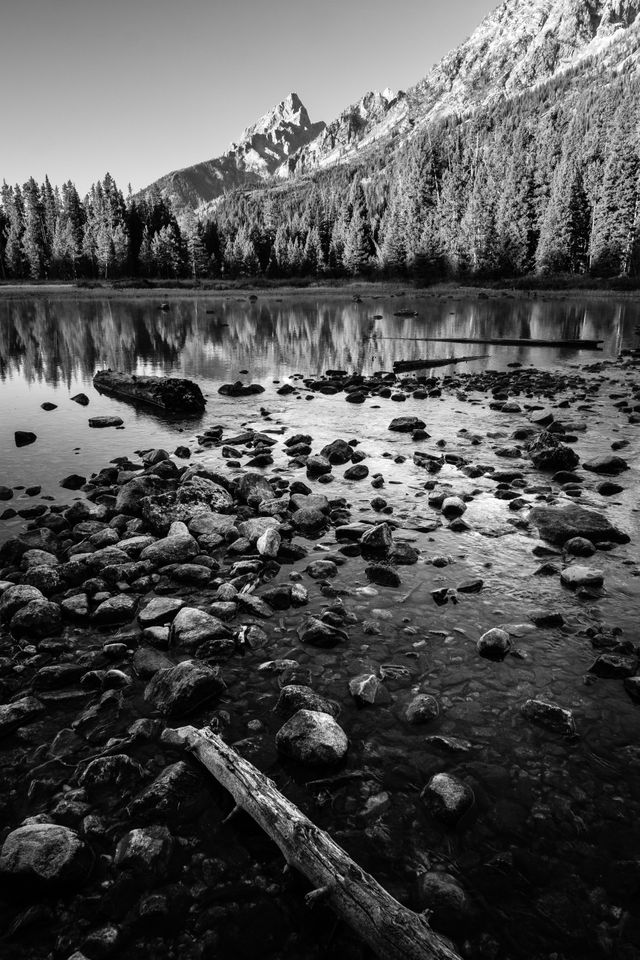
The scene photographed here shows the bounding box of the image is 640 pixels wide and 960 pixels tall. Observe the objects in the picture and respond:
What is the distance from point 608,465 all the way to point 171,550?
8.12 metres

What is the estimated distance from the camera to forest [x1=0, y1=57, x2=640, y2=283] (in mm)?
91250

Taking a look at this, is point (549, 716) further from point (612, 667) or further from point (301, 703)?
point (301, 703)

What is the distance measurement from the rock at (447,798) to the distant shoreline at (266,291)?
90117 mm

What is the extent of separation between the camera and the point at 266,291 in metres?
114

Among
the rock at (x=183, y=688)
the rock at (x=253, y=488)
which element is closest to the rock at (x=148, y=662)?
the rock at (x=183, y=688)

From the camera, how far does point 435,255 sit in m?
108

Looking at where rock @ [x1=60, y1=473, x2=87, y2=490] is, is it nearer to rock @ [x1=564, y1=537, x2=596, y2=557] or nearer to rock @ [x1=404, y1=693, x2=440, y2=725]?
rock @ [x1=404, y1=693, x2=440, y2=725]

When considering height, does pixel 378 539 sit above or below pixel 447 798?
above

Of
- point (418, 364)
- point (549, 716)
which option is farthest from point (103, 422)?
point (418, 364)

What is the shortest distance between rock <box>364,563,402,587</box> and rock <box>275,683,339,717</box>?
2106mm

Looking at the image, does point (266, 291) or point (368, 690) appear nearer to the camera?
point (368, 690)

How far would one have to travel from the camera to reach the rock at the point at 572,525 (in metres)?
7.25

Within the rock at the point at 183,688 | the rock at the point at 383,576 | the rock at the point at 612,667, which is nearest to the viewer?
the rock at the point at 183,688

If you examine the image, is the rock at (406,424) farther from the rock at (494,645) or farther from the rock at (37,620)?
the rock at (37,620)
